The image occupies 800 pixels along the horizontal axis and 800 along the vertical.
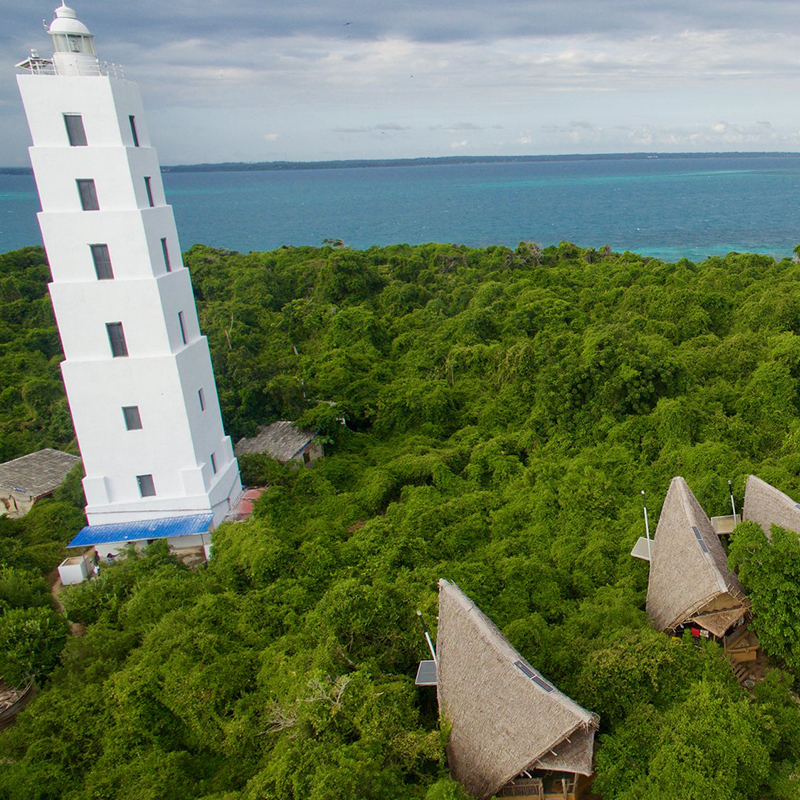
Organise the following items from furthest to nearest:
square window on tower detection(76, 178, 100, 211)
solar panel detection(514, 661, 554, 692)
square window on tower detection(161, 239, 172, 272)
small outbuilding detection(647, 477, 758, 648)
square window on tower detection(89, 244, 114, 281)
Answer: square window on tower detection(161, 239, 172, 272) → square window on tower detection(89, 244, 114, 281) → square window on tower detection(76, 178, 100, 211) → small outbuilding detection(647, 477, 758, 648) → solar panel detection(514, 661, 554, 692)

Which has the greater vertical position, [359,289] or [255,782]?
[359,289]

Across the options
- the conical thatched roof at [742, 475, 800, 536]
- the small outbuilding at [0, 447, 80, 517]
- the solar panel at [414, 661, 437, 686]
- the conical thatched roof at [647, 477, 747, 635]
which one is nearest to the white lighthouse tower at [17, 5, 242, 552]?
the small outbuilding at [0, 447, 80, 517]

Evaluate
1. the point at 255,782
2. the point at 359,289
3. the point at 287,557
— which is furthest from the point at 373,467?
the point at 359,289

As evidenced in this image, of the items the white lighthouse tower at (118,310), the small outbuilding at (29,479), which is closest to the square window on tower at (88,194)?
the white lighthouse tower at (118,310)

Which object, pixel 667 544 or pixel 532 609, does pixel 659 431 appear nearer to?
pixel 667 544

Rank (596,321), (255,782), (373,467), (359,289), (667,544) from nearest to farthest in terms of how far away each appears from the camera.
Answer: (255,782)
(667,544)
(373,467)
(596,321)
(359,289)

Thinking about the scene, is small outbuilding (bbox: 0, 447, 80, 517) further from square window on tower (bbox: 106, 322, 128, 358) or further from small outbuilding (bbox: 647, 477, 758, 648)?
small outbuilding (bbox: 647, 477, 758, 648)
